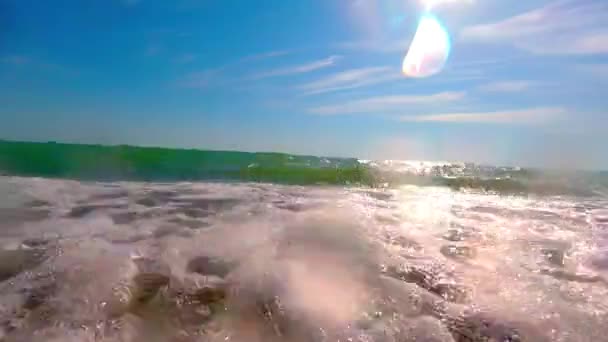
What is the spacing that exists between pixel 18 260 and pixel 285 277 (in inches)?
94.4

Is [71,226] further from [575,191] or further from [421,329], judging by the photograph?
[575,191]

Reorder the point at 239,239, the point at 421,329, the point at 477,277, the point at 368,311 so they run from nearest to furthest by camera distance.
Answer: the point at 421,329 → the point at 368,311 → the point at 477,277 → the point at 239,239

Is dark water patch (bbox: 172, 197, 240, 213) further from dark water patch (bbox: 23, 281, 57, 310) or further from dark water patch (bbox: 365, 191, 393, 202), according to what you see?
dark water patch (bbox: 23, 281, 57, 310)

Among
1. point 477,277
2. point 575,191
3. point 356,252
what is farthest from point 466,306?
point 575,191

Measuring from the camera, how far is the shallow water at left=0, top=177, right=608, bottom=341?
2.84m

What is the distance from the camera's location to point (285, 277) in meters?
3.79

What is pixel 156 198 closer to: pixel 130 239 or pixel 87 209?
pixel 87 209

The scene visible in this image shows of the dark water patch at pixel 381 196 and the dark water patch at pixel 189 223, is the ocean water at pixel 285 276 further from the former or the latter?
the dark water patch at pixel 381 196

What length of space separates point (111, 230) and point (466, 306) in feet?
13.4

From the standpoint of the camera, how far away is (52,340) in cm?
251

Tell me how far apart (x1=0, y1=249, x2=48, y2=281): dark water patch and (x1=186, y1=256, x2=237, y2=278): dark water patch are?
132cm

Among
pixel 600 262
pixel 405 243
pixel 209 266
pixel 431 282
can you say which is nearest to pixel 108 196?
pixel 209 266

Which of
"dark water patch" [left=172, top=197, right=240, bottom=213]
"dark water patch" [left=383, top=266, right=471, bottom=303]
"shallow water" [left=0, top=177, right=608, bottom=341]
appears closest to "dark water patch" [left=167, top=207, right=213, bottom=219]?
"shallow water" [left=0, top=177, right=608, bottom=341]

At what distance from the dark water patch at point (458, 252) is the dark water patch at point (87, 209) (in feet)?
16.0
